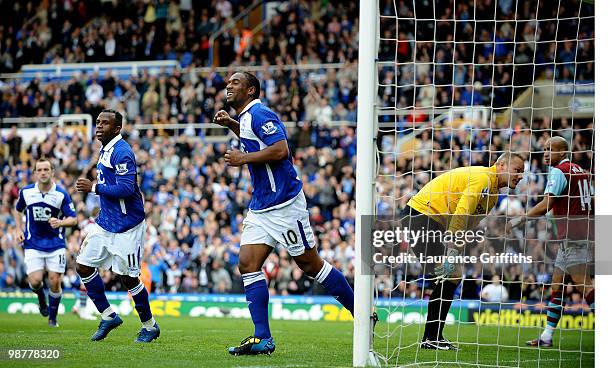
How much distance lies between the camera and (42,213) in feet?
41.8

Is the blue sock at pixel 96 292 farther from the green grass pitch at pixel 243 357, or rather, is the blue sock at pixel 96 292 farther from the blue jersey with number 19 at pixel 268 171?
the blue jersey with number 19 at pixel 268 171

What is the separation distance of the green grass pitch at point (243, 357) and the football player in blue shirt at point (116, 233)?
0.33m

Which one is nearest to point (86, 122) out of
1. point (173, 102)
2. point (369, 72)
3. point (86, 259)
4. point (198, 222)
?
point (173, 102)

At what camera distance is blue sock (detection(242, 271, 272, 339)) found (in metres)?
8.29

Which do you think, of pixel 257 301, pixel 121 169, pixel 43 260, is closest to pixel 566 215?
pixel 257 301

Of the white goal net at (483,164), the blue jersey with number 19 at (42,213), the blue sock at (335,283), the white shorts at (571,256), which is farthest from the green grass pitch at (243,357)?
the blue jersey with number 19 at (42,213)

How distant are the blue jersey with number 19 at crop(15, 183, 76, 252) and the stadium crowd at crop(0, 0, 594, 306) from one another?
7.00 metres

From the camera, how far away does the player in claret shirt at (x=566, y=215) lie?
34.0 feet

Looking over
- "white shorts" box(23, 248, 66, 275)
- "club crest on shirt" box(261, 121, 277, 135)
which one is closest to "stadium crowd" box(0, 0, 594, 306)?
"white shorts" box(23, 248, 66, 275)

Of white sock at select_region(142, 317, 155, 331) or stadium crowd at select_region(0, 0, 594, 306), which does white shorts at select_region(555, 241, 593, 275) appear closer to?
white sock at select_region(142, 317, 155, 331)

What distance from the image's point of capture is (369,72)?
24.8 ft

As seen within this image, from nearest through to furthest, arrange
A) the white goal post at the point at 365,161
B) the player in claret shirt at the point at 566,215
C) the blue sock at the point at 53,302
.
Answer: the white goal post at the point at 365,161, the player in claret shirt at the point at 566,215, the blue sock at the point at 53,302

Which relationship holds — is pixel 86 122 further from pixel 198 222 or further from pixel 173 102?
pixel 198 222

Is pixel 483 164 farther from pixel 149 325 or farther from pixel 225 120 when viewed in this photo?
pixel 225 120
